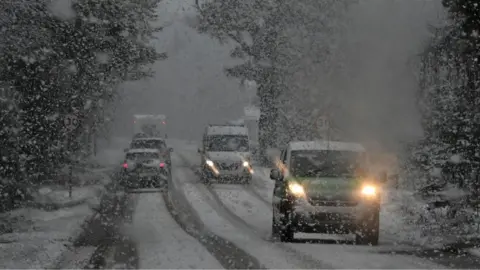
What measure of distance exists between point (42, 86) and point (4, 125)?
4910mm

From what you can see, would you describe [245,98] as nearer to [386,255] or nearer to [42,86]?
[42,86]

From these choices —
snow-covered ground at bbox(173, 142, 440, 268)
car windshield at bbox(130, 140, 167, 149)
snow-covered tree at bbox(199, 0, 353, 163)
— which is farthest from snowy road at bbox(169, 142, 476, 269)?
snow-covered tree at bbox(199, 0, 353, 163)

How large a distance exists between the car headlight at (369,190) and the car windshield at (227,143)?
19060 mm

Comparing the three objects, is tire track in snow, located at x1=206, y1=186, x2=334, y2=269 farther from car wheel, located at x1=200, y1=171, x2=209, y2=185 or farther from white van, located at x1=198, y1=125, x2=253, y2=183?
car wheel, located at x1=200, y1=171, x2=209, y2=185

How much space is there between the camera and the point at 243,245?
1306 cm

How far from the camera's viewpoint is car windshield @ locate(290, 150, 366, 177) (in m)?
14.1

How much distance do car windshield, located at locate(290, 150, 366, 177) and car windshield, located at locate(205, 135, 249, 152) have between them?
17871 millimetres

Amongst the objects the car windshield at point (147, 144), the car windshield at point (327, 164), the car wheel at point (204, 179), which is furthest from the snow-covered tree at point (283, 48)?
the car windshield at point (327, 164)

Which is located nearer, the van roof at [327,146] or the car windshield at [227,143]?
the van roof at [327,146]

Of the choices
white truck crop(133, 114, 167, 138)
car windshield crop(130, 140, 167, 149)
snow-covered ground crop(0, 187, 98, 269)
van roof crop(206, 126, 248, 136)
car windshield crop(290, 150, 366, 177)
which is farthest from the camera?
white truck crop(133, 114, 167, 138)

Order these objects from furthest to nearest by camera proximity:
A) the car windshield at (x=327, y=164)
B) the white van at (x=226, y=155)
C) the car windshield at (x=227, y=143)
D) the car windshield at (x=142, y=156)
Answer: the car windshield at (x=227, y=143)
the white van at (x=226, y=155)
the car windshield at (x=142, y=156)
the car windshield at (x=327, y=164)

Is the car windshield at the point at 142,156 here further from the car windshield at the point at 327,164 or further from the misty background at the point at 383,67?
the car windshield at the point at 327,164

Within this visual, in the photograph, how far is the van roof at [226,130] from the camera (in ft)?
109

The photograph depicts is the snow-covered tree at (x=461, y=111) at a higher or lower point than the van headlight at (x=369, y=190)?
higher
